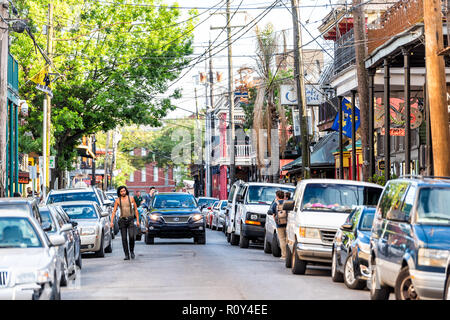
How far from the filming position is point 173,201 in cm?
3017

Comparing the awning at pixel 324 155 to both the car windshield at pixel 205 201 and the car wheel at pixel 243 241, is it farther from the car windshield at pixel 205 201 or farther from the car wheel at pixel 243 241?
the car wheel at pixel 243 241

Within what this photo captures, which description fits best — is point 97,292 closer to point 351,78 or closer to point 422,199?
point 422,199

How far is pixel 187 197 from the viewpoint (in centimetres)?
3045

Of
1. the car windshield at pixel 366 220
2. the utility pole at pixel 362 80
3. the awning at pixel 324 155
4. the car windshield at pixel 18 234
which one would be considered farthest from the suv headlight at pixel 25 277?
the awning at pixel 324 155

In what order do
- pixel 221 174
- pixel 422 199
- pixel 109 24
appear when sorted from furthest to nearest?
pixel 221 174 < pixel 109 24 < pixel 422 199

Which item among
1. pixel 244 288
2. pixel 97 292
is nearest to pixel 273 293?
pixel 244 288

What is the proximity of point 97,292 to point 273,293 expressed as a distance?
2787mm

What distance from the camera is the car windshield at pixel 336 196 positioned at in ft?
61.2

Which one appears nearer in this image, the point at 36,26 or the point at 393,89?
the point at 393,89

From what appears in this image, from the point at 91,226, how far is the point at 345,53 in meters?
12.2

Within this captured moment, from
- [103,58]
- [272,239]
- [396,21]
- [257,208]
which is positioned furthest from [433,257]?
[103,58]

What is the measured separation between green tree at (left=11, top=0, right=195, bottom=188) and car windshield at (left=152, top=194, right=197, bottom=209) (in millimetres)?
14912

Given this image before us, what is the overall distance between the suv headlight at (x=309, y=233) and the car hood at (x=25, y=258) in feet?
23.3

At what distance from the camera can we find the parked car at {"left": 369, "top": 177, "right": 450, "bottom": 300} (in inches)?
415
